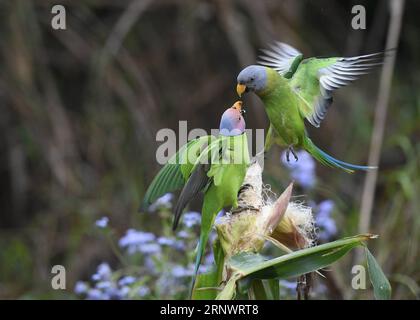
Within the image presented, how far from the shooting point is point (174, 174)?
197cm

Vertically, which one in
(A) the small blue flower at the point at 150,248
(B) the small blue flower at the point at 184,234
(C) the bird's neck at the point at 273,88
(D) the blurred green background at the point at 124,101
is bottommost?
(A) the small blue flower at the point at 150,248

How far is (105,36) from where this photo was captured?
4.35 metres

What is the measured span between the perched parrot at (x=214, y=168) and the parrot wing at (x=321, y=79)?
45cm

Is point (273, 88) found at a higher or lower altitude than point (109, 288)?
higher

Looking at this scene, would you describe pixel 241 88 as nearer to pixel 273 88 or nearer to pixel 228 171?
pixel 273 88

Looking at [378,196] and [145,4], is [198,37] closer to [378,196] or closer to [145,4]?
[145,4]

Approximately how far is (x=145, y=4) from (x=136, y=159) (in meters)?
0.92

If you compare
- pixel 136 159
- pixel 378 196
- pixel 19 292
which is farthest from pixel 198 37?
pixel 19 292

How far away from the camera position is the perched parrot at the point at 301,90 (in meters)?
2.15

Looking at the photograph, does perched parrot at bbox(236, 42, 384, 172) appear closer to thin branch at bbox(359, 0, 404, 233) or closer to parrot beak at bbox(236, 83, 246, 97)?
parrot beak at bbox(236, 83, 246, 97)

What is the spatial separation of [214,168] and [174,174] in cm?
14

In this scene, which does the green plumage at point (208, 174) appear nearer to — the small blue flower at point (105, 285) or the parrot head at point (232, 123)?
the parrot head at point (232, 123)

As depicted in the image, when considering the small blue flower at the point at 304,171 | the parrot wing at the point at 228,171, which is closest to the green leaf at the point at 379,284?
the parrot wing at the point at 228,171

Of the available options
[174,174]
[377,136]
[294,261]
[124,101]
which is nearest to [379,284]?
[294,261]
